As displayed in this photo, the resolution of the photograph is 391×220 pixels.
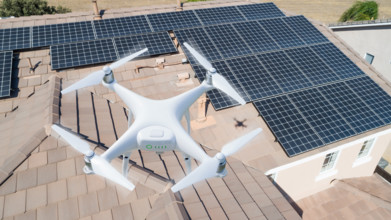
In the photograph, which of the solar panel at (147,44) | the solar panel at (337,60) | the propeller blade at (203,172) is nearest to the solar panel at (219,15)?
the solar panel at (147,44)

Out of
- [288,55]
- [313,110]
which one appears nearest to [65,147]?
[313,110]

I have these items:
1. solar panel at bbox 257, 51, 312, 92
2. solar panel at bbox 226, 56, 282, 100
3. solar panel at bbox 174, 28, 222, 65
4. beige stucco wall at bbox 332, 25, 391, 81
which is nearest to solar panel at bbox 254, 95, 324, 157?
solar panel at bbox 226, 56, 282, 100

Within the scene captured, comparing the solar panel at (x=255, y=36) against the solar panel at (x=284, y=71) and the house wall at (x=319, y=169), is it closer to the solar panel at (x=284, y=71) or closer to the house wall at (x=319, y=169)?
the solar panel at (x=284, y=71)

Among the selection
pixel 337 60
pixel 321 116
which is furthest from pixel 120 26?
pixel 337 60

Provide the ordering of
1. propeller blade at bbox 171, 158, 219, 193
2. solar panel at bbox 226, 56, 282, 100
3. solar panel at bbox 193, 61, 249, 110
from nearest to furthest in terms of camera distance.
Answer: propeller blade at bbox 171, 158, 219, 193, solar panel at bbox 193, 61, 249, 110, solar panel at bbox 226, 56, 282, 100

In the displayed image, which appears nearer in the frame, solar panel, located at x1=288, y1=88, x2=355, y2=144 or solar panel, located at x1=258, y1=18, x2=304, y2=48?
solar panel, located at x1=288, y1=88, x2=355, y2=144

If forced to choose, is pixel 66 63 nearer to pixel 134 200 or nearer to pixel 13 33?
pixel 13 33

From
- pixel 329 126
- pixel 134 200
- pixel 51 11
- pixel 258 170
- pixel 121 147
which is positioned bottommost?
pixel 51 11

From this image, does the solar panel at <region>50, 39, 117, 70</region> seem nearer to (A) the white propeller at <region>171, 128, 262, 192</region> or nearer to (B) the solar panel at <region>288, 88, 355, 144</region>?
(B) the solar panel at <region>288, 88, 355, 144</region>
